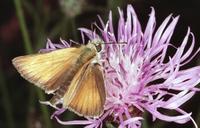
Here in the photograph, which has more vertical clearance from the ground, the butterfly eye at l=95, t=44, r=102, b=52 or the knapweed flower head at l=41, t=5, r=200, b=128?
the butterfly eye at l=95, t=44, r=102, b=52

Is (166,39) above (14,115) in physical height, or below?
above

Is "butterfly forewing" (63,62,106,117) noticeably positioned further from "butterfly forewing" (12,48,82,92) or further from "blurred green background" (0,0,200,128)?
"blurred green background" (0,0,200,128)

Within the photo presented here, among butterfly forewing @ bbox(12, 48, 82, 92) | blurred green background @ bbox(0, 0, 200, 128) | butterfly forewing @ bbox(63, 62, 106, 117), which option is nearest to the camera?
butterfly forewing @ bbox(63, 62, 106, 117)

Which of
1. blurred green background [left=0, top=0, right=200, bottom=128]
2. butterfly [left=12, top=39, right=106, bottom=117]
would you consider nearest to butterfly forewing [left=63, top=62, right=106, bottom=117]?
butterfly [left=12, top=39, right=106, bottom=117]

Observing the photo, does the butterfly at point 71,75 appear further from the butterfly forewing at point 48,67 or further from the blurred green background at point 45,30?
the blurred green background at point 45,30

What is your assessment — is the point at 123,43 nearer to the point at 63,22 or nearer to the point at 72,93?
the point at 72,93

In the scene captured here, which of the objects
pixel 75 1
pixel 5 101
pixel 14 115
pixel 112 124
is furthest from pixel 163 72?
pixel 14 115

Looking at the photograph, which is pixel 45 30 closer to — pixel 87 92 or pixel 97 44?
pixel 97 44
